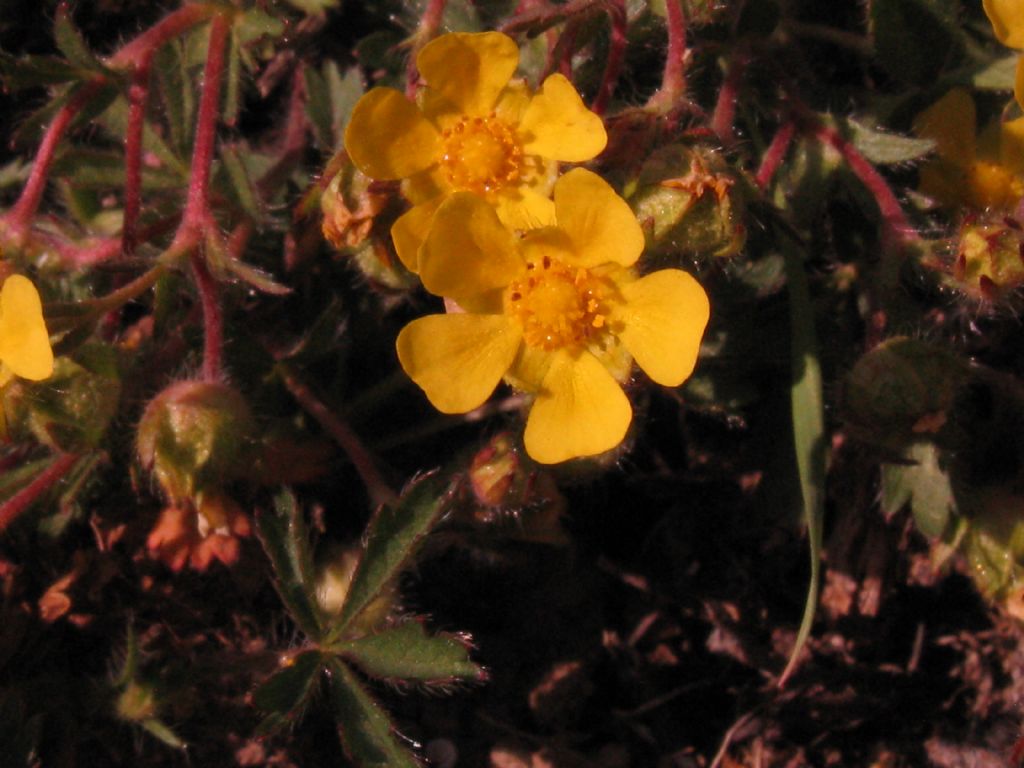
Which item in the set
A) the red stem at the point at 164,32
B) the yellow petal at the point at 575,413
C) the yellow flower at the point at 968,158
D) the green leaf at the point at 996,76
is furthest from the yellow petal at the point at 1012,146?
the red stem at the point at 164,32

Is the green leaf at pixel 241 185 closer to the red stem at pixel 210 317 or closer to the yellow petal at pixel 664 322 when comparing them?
the red stem at pixel 210 317

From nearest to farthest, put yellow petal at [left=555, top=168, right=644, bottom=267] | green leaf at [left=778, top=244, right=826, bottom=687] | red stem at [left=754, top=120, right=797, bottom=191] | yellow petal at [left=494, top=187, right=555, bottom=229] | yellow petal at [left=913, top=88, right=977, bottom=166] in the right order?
yellow petal at [left=555, top=168, right=644, bottom=267], yellow petal at [left=494, top=187, right=555, bottom=229], green leaf at [left=778, top=244, right=826, bottom=687], red stem at [left=754, top=120, right=797, bottom=191], yellow petal at [left=913, top=88, right=977, bottom=166]

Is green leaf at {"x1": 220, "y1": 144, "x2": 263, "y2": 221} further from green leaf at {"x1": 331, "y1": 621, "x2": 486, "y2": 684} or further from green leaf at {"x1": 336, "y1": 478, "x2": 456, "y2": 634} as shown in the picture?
green leaf at {"x1": 331, "y1": 621, "x2": 486, "y2": 684}

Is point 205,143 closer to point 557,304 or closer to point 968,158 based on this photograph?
point 557,304

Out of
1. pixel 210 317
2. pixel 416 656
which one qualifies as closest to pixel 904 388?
pixel 416 656

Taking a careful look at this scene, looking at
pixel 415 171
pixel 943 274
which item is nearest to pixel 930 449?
pixel 943 274

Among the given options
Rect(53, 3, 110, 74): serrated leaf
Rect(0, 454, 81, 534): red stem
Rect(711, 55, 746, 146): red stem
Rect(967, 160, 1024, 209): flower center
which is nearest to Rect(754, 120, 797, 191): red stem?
Rect(711, 55, 746, 146): red stem
